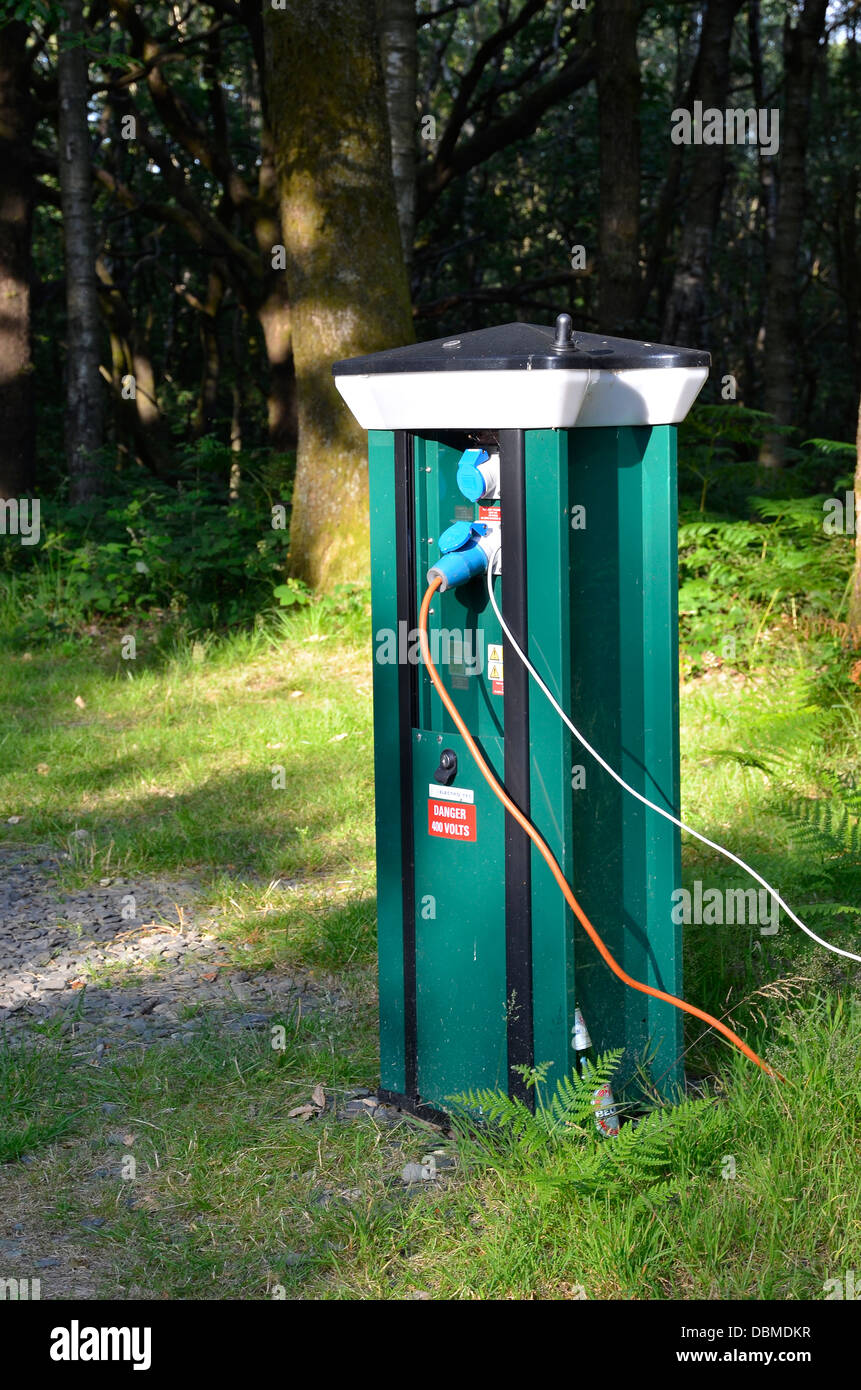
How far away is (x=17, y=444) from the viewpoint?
12797 millimetres

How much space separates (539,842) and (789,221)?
38.9 ft

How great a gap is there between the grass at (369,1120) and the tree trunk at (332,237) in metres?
3.20

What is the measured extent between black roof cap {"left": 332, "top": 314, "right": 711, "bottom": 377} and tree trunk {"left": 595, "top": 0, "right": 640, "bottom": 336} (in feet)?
31.1

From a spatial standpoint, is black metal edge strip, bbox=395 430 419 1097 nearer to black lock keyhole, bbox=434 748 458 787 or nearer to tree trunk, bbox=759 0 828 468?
black lock keyhole, bbox=434 748 458 787

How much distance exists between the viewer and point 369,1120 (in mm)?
3439

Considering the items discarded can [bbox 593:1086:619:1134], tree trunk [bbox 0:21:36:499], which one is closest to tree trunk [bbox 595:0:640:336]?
tree trunk [bbox 0:21:36:499]

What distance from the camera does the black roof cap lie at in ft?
9.47

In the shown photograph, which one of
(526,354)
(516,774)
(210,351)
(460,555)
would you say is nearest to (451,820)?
(516,774)

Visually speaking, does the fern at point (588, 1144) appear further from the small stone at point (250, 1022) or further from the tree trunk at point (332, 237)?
the tree trunk at point (332, 237)

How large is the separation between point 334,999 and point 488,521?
1.82 m

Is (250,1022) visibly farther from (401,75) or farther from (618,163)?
(618,163)

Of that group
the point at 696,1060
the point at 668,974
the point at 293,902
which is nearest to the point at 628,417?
the point at 668,974

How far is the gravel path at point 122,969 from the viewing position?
4.18m

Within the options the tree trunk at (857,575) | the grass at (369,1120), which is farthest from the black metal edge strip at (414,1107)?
the tree trunk at (857,575)
